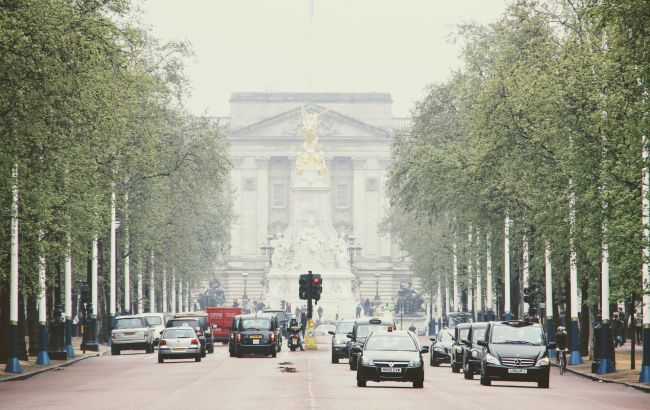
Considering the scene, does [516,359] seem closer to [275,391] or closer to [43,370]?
[275,391]

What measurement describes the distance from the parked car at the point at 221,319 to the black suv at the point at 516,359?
45785 mm

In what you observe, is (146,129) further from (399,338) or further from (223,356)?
(399,338)

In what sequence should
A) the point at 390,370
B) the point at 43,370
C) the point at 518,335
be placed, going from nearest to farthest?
the point at 390,370 → the point at 518,335 → the point at 43,370

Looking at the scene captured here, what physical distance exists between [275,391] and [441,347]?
22744mm

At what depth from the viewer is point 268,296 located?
448ft

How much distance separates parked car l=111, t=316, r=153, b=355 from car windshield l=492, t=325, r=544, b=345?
30640 millimetres

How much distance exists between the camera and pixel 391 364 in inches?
1577

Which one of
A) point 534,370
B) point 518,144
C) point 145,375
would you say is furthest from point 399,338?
point 518,144

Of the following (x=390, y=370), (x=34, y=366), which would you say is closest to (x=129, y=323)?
(x=34, y=366)

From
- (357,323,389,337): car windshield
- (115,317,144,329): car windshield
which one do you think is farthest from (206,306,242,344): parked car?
(357,323,389,337): car windshield

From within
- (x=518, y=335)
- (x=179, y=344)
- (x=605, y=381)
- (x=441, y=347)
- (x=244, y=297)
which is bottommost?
(x=605, y=381)

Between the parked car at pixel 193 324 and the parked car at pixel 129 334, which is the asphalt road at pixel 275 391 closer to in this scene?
the parked car at pixel 193 324

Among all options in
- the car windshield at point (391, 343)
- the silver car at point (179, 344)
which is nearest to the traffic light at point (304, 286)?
the silver car at point (179, 344)

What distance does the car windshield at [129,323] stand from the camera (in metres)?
70.7
